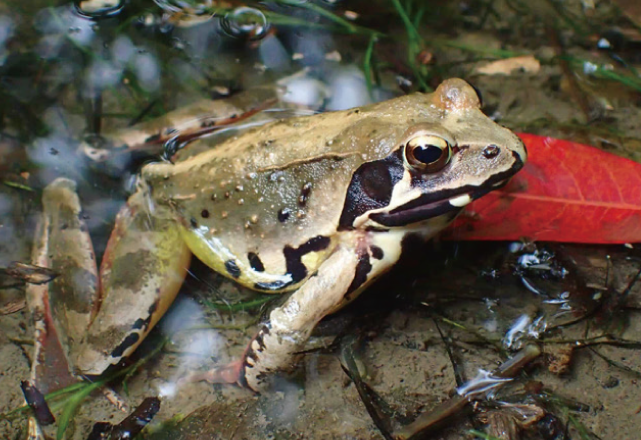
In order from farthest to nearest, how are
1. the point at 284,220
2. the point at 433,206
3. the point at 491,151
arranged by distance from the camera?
the point at 284,220 → the point at 433,206 → the point at 491,151

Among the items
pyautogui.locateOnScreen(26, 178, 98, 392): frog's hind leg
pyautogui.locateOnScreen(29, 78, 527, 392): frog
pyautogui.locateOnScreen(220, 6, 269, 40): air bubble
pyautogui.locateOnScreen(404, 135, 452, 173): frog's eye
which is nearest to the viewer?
pyautogui.locateOnScreen(404, 135, 452, 173): frog's eye

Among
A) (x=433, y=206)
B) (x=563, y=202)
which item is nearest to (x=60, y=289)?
(x=433, y=206)

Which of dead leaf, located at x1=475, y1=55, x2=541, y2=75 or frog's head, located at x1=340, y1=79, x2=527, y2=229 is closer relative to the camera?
frog's head, located at x1=340, y1=79, x2=527, y2=229

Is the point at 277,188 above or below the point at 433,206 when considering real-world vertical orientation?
below

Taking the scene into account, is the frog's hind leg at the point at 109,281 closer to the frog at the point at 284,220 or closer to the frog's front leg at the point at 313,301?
the frog at the point at 284,220

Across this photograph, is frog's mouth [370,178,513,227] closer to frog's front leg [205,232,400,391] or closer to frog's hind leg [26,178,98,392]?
frog's front leg [205,232,400,391]

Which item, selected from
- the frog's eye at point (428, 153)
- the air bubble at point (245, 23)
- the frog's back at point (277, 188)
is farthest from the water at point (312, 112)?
the frog's eye at point (428, 153)

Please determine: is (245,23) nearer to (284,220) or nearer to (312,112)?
(312,112)

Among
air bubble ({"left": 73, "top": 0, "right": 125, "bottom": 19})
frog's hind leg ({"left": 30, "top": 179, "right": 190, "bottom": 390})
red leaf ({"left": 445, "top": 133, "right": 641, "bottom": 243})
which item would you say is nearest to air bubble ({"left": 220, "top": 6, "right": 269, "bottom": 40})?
air bubble ({"left": 73, "top": 0, "right": 125, "bottom": 19})

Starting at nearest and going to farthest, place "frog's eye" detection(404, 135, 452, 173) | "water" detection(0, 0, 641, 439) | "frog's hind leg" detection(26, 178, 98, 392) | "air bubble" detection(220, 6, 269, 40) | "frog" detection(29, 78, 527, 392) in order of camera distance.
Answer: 1. "frog's eye" detection(404, 135, 452, 173)
2. "frog" detection(29, 78, 527, 392)
3. "water" detection(0, 0, 641, 439)
4. "frog's hind leg" detection(26, 178, 98, 392)
5. "air bubble" detection(220, 6, 269, 40)
